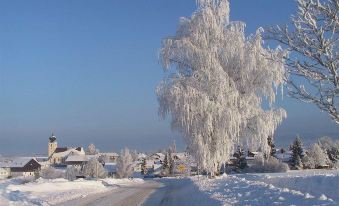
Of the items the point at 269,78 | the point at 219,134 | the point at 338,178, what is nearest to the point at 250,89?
the point at 269,78

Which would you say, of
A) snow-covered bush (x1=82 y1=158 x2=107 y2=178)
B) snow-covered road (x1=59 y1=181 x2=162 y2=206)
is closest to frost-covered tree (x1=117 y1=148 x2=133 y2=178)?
snow-covered bush (x1=82 y1=158 x2=107 y2=178)

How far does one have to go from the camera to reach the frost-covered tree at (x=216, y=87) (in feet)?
91.5

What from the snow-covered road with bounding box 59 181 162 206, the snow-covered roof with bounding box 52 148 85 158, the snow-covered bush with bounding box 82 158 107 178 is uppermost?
the snow-covered roof with bounding box 52 148 85 158

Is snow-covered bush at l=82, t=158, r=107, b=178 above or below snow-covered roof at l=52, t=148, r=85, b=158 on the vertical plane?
below

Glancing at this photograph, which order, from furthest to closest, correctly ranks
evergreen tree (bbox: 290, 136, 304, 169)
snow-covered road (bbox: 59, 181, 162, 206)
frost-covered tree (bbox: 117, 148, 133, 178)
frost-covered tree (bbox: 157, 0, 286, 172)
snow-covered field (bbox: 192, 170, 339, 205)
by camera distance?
frost-covered tree (bbox: 117, 148, 133, 178) → evergreen tree (bbox: 290, 136, 304, 169) → frost-covered tree (bbox: 157, 0, 286, 172) → snow-covered road (bbox: 59, 181, 162, 206) → snow-covered field (bbox: 192, 170, 339, 205)

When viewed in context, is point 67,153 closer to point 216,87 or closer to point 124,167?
point 124,167

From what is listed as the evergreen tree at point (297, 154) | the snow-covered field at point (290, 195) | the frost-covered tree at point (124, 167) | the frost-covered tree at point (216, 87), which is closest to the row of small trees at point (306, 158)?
the evergreen tree at point (297, 154)

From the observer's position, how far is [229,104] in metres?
28.7

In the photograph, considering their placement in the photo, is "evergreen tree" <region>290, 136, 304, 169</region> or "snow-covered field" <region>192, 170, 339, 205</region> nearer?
"snow-covered field" <region>192, 170, 339, 205</region>

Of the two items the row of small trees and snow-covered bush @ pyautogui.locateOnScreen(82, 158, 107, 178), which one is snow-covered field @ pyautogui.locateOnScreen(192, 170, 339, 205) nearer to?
the row of small trees

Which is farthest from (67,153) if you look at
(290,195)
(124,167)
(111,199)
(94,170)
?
(290,195)

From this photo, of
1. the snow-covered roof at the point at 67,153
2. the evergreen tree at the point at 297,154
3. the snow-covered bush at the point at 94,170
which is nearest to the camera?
the evergreen tree at the point at 297,154

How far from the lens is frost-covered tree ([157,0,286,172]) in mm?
27875

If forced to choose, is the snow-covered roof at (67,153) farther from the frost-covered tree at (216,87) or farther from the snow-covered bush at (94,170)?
the frost-covered tree at (216,87)
